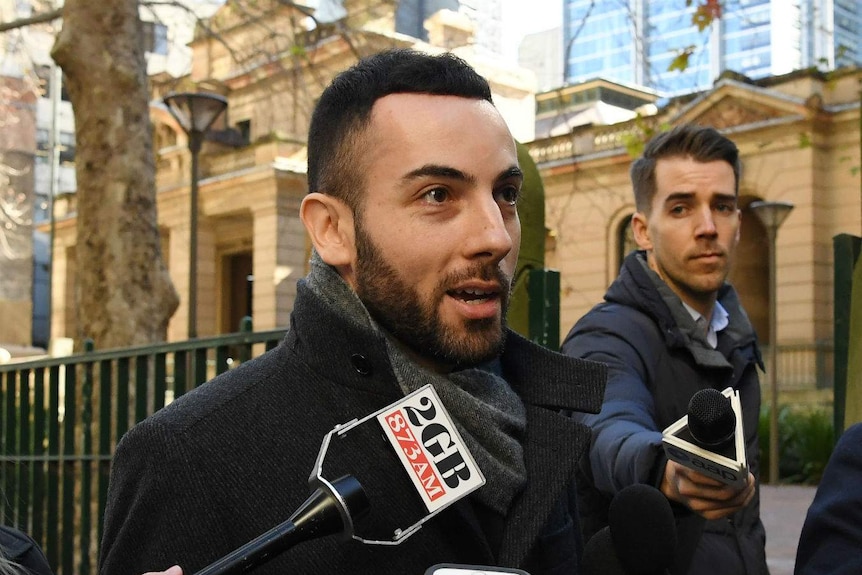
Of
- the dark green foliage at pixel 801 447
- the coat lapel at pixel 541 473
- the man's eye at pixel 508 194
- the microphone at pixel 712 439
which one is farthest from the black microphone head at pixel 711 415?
the dark green foliage at pixel 801 447

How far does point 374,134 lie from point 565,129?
27.7 m

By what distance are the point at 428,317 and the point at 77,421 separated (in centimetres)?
357

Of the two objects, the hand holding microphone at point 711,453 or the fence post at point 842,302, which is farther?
the fence post at point 842,302

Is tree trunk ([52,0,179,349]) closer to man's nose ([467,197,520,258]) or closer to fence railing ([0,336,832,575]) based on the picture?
fence railing ([0,336,832,575])

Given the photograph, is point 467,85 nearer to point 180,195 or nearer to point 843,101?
point 843,101

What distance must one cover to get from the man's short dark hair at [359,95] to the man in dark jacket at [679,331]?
946mm

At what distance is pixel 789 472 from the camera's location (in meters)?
15.4

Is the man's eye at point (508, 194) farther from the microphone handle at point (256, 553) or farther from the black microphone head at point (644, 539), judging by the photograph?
the microphone handle at point (256, 553)

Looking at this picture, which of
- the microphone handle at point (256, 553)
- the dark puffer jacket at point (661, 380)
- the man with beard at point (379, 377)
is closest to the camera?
the microphone handle at point (256, 553)

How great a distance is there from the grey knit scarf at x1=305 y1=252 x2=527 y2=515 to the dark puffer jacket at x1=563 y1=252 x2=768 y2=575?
1.74 ft

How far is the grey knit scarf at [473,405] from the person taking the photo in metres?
1.88

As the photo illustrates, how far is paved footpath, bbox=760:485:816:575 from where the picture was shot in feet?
29.1

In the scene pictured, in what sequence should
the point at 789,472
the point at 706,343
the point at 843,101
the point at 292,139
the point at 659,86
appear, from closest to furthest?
the point at 706,343 < the point at 659,86 < the point at 789,472 < the point at 843,101 < the point at 292,139

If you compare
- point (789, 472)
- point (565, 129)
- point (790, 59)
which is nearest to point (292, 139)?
point (565, 129)
